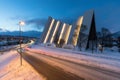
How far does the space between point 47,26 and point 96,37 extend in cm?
3638

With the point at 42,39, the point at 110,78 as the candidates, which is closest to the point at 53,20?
the point at 42,39

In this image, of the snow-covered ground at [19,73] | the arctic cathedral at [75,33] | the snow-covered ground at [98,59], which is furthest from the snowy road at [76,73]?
the arctic cathedral at [75,33]

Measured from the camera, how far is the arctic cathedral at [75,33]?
54062 mm

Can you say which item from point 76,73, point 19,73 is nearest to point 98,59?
point 76,73

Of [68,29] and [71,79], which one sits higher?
[68,29]

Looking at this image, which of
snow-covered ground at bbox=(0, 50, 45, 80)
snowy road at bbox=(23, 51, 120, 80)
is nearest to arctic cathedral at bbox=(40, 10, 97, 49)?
snow-covered ground at bbox=(0, 50, 45, 80)

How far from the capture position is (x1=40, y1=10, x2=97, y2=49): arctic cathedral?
54062 mm

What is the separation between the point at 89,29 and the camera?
53938 mm

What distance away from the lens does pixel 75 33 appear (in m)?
59.9

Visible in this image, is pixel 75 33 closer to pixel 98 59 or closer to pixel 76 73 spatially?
pixel 98 59

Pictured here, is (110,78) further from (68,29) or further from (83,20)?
(68,29)

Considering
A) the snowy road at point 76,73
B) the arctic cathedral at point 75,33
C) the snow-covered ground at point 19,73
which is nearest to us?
the snowy road at point 76,73

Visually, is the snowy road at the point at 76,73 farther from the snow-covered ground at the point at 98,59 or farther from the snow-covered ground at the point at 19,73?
the snow-covered ground at the point at 98,59

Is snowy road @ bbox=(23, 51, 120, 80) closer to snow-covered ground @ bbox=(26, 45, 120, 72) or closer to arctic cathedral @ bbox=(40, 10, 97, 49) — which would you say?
snow-covered ground @ bbox=(26, 45, 120, 72)
